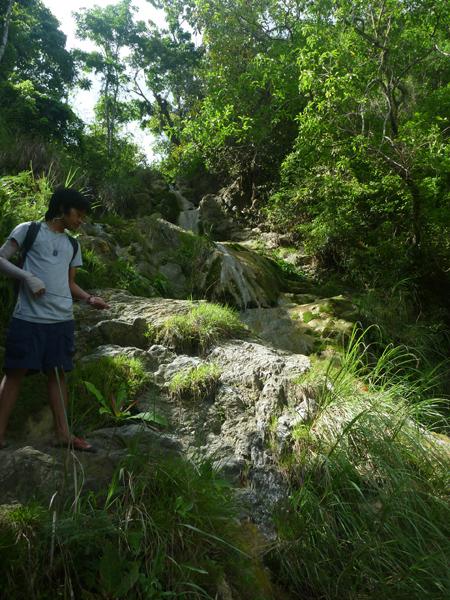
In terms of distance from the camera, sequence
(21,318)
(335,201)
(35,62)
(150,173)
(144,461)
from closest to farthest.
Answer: (144,461)
(21,318)
(335,201)
(150,173)
(35,62)

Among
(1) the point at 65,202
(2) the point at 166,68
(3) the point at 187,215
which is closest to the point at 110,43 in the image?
(2) the point at 166,68

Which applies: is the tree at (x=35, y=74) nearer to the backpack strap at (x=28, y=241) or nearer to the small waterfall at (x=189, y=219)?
the small waterfall at (x=189, y=219)

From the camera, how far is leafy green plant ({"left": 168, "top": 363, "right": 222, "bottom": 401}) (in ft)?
11.2

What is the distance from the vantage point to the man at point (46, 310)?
2477 mm

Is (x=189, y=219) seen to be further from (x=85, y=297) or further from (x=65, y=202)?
(x=65, y=202)

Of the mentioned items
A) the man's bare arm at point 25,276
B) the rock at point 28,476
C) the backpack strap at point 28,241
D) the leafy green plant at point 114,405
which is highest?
the backpack strap at point 28,241

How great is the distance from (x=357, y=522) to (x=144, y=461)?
3.72ft

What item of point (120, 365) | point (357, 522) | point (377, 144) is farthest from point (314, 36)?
point (357, 522)

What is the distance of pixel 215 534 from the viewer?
1999 mm

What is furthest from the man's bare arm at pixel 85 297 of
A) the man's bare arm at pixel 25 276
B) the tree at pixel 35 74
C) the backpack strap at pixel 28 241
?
the tree at pixel 35 74

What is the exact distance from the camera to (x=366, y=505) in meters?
2.29

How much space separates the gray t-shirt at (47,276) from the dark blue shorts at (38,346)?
45 mm

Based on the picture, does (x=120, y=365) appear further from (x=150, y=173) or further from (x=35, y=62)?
(x=35, y=62)

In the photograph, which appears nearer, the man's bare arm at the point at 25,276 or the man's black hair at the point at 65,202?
the man's bare arm at the point at 25,276
